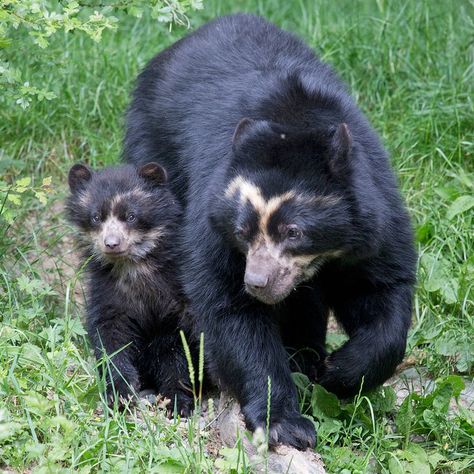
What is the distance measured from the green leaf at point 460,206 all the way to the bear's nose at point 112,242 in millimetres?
2600

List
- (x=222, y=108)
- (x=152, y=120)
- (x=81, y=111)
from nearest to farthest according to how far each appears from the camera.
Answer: (x=222, y=108), (x=152, y=120), (x=81, y=111)

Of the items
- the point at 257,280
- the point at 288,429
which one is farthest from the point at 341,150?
the point at 288,429

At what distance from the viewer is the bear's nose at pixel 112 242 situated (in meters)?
6.52

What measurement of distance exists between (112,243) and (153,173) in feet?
2.00

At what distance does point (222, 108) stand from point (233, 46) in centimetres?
69

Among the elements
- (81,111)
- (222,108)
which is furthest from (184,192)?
(81,111)

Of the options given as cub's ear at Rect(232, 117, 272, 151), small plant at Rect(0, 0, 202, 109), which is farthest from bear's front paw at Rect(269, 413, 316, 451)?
small plant at Rect(0, 0, 202, 109)

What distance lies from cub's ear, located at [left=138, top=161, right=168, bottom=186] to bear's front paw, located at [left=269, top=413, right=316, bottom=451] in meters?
1.92

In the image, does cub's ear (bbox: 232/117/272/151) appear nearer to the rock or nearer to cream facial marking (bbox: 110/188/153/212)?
cream facial marking (bbox: 110/188/153/212)

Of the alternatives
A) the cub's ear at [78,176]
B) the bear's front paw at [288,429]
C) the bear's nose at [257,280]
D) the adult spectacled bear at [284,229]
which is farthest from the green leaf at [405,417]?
the cub's ear at [78,176]

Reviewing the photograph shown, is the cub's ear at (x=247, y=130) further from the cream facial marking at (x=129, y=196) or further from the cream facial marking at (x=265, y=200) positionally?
the cream facial marking at (x=129, y=196)

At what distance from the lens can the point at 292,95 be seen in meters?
5.91

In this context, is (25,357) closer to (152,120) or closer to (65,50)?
(152,120)

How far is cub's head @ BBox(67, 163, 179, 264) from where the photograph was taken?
6.68m
